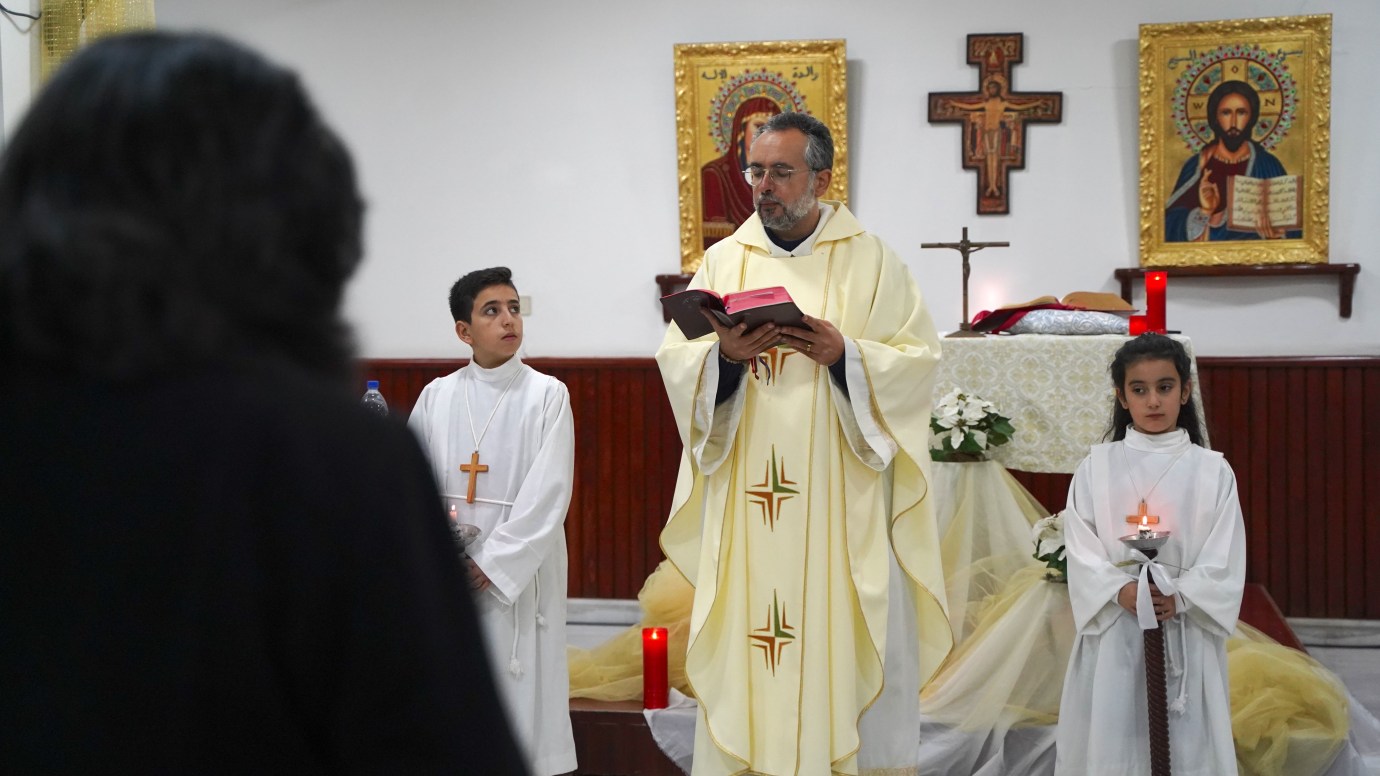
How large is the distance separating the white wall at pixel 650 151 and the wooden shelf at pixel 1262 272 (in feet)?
0.24

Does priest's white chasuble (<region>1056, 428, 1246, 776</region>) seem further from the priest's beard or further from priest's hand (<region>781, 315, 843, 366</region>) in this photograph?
the priest's beard

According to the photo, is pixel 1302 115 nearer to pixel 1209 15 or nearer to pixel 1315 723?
pixel 1209 15

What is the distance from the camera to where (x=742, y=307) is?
144 inches

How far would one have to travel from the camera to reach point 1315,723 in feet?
14.1

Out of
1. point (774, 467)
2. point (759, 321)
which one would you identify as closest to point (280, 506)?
point (759, 321)

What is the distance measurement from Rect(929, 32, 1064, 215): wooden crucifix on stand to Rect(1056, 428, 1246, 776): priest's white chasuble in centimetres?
331

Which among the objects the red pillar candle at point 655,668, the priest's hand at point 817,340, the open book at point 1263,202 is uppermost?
the open book at point 1263,202

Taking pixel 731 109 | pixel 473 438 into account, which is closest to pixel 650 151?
pixel 731 109

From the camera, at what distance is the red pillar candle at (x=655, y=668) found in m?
4.92

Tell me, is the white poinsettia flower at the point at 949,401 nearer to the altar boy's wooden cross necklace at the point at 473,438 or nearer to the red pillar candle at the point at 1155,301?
the red pillar candle at the point at 1155,301

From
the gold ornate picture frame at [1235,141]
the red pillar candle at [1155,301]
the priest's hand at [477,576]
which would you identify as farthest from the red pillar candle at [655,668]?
the gold ornate picture frame at [1235,141]

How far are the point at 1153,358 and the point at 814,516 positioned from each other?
3.58 feet

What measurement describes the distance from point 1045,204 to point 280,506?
259 inches

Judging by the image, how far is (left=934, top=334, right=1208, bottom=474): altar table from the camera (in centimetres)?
552
